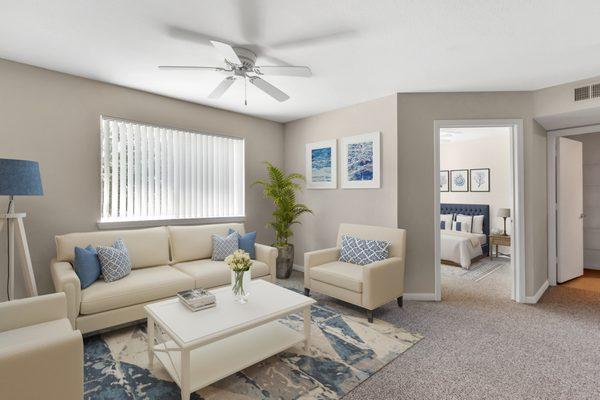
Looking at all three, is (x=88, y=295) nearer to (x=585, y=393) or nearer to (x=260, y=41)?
(x=260, y=41)

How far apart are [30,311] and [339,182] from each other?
143 inches

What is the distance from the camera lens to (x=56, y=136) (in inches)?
122

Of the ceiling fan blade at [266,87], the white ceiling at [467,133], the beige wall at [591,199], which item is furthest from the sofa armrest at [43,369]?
the beige wall at [591,199]

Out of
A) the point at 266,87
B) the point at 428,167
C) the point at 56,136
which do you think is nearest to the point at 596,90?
the point at 428,167

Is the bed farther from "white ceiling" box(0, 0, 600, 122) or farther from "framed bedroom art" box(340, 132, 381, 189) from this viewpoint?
"white ceiling" box(0, 0, 600, 122)

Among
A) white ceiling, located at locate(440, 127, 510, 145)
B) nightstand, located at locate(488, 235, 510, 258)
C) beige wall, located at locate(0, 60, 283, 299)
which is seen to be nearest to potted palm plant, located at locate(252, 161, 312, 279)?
beige wall, located at locate(0, 60, 283, 299)

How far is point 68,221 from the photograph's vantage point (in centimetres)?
319

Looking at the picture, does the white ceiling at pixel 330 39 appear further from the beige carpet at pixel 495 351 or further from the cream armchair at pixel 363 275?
the beige carpet at pixel 495 351

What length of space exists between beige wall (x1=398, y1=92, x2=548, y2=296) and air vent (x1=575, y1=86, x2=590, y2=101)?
0.45m

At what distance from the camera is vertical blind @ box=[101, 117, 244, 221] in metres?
3.52

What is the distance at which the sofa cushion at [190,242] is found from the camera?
362 centimetres

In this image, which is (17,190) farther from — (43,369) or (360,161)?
(360,161)

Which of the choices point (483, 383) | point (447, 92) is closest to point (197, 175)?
point (447, 92)

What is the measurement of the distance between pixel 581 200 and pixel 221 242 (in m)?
5.59
